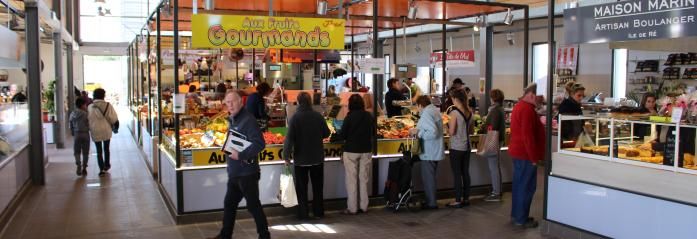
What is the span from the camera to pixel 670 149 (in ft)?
15.4

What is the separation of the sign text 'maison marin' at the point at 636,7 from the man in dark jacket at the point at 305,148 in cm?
298

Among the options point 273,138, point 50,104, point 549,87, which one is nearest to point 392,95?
point 273,138

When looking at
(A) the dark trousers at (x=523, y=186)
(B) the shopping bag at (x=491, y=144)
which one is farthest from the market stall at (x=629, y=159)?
(B) the shopping bag at (x=491, y=144)

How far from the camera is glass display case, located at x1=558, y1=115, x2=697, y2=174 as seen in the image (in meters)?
4.57

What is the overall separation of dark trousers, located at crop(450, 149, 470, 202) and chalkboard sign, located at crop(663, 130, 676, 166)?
9.12 feet

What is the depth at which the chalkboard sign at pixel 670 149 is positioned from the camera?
4.66 m

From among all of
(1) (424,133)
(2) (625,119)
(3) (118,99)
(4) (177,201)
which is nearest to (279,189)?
(4) (177,201)

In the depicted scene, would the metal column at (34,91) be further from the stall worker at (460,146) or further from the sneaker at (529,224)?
the sneaker at (529,224)

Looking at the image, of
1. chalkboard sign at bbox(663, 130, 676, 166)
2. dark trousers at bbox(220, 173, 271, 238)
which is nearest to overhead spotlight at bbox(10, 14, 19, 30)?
dark trousers at bbox(220, 173, 271, 238)

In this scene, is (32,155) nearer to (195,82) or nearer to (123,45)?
(195,82)

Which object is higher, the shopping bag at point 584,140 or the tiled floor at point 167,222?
the shopping bag at point 584,140

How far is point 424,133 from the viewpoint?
273 inches

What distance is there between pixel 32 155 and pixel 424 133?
5854 millimetres

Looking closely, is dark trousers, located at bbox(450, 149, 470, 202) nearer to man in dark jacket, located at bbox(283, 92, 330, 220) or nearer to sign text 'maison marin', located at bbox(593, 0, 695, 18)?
man in dark jacket, located at bbox(283, 92, 330, 220)
